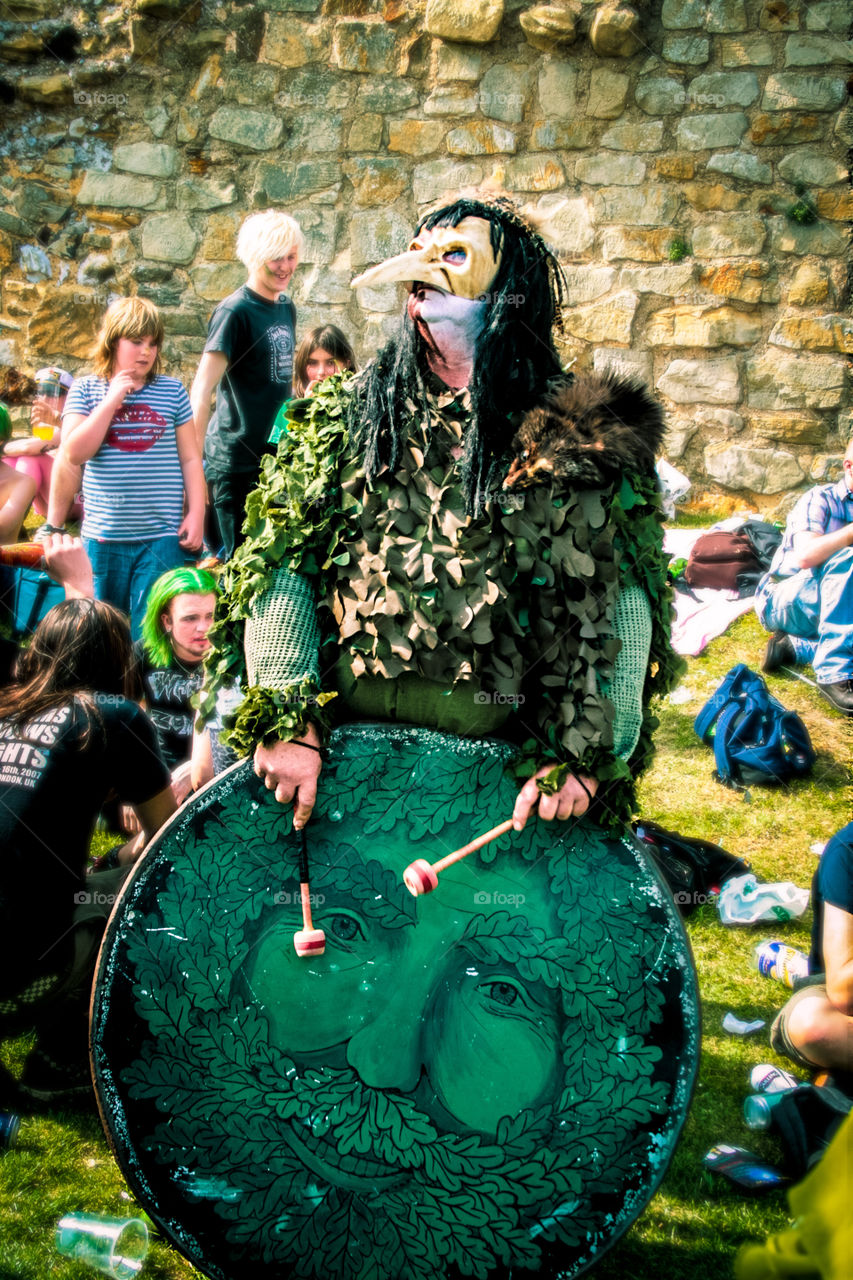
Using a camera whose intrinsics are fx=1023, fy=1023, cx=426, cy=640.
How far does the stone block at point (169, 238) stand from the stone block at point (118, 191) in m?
0.11

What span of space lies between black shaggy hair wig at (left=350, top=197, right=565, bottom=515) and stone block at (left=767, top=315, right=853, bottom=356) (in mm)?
4350

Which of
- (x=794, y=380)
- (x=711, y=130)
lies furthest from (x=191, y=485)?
(x=711, y=130)

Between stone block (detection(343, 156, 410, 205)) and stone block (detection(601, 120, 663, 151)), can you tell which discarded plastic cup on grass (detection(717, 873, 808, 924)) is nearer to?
stone block (detection(601, 120, 663, 151))

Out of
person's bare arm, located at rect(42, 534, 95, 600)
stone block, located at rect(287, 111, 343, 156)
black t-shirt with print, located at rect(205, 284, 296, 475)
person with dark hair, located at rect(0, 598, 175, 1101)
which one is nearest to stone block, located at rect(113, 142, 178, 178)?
stone block, located at rect(287, 111, 343, 156)

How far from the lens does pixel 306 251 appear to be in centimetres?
632

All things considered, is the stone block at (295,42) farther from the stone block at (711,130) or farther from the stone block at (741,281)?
the stone block at (741,281)

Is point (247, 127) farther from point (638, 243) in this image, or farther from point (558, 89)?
point (638, 243)

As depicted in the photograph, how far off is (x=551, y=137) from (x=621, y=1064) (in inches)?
218

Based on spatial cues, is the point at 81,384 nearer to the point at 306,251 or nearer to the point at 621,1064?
the point at 306,251

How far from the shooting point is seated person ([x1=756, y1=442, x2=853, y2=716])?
4262mm

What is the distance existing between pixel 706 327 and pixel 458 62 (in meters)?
2.12

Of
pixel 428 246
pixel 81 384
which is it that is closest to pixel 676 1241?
pixel 428 246

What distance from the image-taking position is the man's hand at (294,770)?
76.8 inches

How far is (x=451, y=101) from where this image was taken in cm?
604
